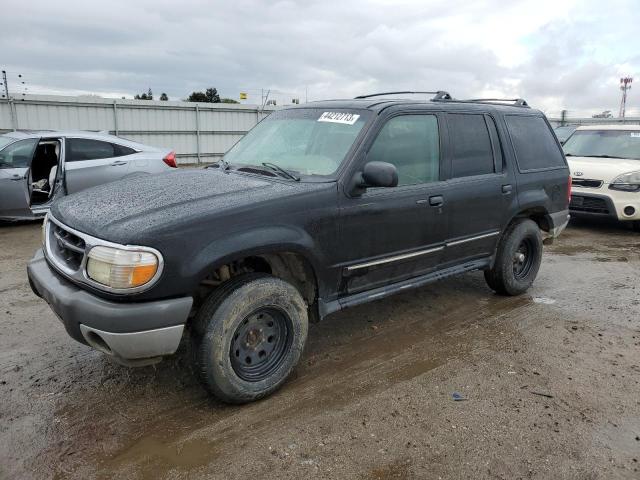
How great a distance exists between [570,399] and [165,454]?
2546 millimetres

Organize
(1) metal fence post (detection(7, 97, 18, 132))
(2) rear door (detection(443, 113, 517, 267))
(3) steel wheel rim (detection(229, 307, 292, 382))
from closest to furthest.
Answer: (3) steel wheel rim (detection(229, 307, 292, 382)) → (2) rear door (detection(443, 113, 517, 267)) → (1) metal fence post (detection(7, 97, 18, 132))

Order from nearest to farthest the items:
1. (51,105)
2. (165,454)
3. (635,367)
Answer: (165,454) → (635,367) → (51,105)

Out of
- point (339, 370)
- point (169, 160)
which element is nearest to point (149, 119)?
point (169, 160)

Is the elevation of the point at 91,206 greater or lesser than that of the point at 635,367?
greater

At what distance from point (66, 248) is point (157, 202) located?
0.63 m

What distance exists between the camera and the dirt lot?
2.72 m

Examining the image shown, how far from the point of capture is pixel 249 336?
3.27 meters

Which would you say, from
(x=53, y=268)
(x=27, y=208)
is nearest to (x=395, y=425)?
(x=53, y=268)

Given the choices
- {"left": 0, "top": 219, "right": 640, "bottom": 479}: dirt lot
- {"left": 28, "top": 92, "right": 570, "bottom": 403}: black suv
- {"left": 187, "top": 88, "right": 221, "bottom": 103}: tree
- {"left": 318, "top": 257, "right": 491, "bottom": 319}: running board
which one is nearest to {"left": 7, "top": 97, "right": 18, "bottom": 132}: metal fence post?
{"left": 0, "top": 219, "right": 640, "bottom": 479}: dirt lot

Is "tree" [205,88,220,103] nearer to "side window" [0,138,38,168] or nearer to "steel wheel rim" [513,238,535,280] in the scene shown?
"side window" [0,138,38,168]

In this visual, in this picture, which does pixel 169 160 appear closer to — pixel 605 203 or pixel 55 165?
pixel 55 165

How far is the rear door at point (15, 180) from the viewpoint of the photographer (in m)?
7.78

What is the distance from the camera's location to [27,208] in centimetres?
793

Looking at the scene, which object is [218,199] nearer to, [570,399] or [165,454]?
[165,454]
